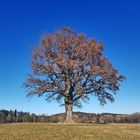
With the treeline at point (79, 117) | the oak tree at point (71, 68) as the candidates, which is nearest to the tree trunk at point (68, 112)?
the oak tree at point (71, 68)

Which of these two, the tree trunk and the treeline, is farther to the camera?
the treeline

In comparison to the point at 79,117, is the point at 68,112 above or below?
below

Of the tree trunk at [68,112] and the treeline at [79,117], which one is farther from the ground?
the treeline at [79,117]

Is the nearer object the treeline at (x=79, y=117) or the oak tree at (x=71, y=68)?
the oak tree at (x=71, y=68)

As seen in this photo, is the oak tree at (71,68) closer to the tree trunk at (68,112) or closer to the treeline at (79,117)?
the tree trunk at (68,112)

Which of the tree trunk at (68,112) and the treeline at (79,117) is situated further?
the treeline at (79,117)

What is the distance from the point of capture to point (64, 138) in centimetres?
2962

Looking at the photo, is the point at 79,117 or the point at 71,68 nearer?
the point at 71,68

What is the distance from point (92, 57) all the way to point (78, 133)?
2027cm

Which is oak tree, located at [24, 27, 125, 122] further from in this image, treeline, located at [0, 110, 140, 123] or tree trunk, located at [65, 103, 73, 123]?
treeline, located at [0, 110, 140, 123]

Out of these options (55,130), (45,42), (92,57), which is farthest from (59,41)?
(55,130)

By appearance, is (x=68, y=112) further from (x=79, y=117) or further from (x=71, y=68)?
(x=79, y=117)

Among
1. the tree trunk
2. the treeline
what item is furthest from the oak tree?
the treeline

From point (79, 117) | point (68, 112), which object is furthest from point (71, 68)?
point (79, 117)
